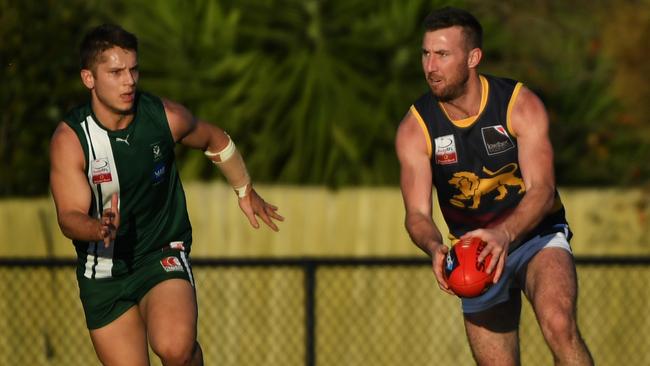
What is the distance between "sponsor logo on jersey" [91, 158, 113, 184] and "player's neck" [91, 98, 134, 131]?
8.3 inches

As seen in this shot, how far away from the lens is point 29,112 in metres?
16.2

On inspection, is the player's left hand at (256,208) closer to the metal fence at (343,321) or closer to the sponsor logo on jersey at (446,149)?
the sponsor logo on jersey at (446,149)

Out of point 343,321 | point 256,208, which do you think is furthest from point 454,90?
point 343,321

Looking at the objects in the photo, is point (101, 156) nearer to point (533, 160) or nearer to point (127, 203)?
point (127, 203)

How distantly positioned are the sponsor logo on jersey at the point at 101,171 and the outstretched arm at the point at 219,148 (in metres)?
0.49

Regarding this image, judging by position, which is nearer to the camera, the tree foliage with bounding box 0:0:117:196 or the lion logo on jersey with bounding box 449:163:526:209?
the lion logo on jersey with bounding box 449:163:526:209

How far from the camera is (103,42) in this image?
8.29m

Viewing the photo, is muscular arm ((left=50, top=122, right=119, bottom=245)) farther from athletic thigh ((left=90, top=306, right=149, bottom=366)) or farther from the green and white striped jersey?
athletic thigh ((left=90, top=306, right=149, bottom=366))

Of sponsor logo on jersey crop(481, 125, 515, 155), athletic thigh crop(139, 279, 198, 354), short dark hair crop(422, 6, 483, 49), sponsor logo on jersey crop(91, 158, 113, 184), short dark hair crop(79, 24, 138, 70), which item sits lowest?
athletic thigh crop(139, 279, 198, 354)

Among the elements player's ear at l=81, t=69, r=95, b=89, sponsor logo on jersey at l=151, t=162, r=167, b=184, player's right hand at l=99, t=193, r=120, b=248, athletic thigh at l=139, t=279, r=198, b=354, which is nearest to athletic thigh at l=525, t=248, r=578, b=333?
athletic thigh at l=139, t=279, r=198, b=354

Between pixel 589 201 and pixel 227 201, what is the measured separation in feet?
12.7

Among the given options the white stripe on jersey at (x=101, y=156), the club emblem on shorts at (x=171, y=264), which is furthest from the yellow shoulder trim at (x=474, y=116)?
the white stripe on jersey at (x=101, y=156)

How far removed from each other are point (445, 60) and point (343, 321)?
6363mm

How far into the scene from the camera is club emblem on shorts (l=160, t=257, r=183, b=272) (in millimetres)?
8523
